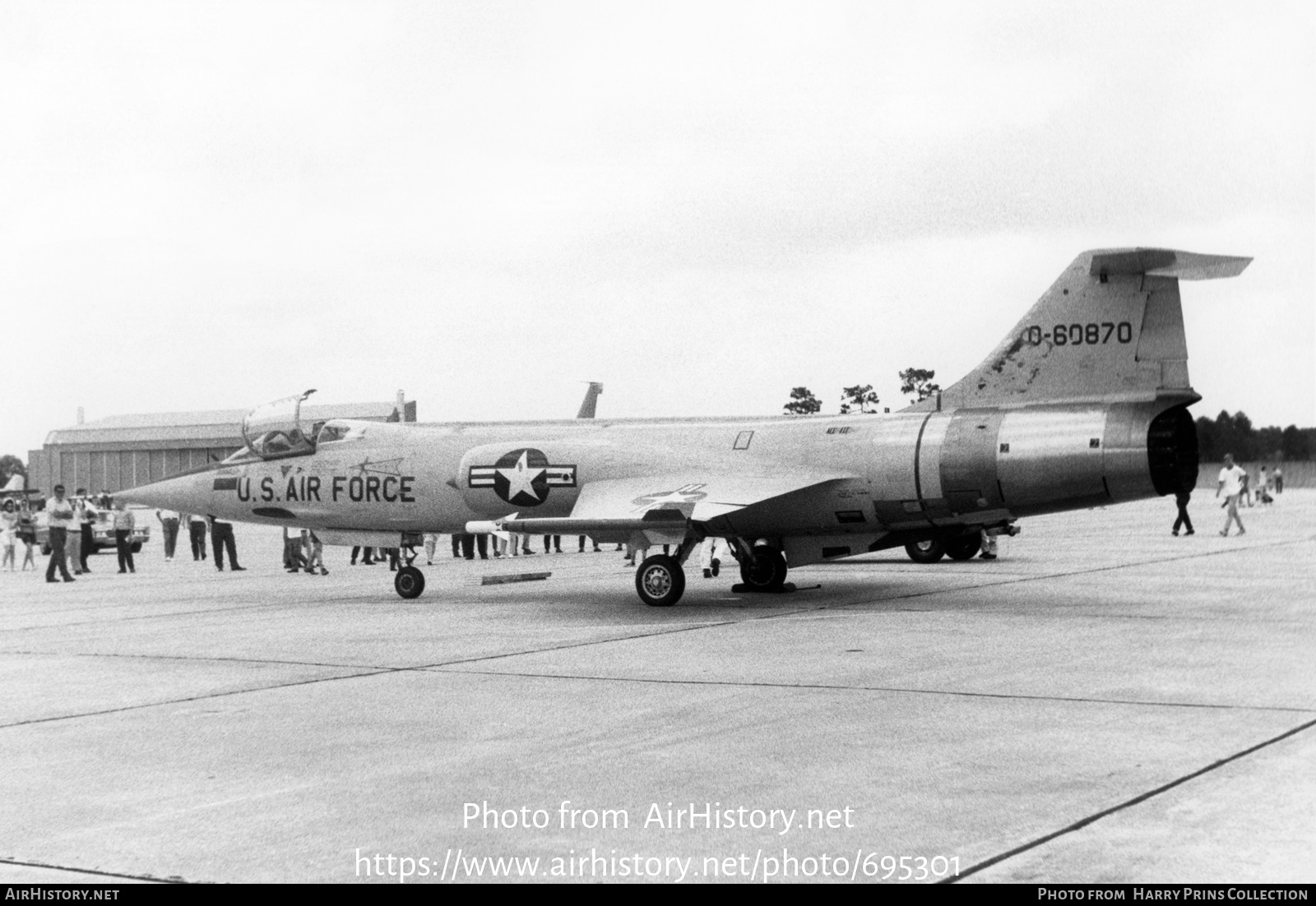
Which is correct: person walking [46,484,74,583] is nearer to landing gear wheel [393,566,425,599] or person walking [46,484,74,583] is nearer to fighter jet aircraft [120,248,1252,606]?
fighter jet aircraft [120,248,1252,606]

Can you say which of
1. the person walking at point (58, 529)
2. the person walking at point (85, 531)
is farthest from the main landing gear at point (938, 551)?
the person walking at point (85, 531)

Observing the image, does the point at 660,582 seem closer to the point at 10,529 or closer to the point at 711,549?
the point at 711,549

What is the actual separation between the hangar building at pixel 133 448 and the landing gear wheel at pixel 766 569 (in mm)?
52402

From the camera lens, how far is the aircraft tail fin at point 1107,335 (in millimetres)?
13695

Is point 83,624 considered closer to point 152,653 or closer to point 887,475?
point 152,653

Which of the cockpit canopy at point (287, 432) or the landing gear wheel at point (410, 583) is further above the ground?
the cockpit canopy at point (287, 432)

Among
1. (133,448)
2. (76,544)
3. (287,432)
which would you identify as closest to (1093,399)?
(287,432)

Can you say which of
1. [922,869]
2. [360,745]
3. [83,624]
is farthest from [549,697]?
[83,624]

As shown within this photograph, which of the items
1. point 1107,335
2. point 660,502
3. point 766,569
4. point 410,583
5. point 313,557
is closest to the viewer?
point 1107,335

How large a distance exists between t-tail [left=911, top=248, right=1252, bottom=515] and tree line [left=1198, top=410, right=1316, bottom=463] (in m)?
6.12

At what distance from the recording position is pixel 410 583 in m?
17.6

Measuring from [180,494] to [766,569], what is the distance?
28.9ft

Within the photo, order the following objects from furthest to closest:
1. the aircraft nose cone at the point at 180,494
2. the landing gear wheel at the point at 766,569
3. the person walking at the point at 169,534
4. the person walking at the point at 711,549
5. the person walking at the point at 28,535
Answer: the person walking at the point at 169,534, the person walking at the point at 28,535, the aircraft nose cone at the point at 180,494, the landing gear wheel at the point at 766,569, the person walking at the point at 711,549

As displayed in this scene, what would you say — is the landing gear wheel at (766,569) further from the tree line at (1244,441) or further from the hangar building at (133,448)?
the hangar building at (133,448)
